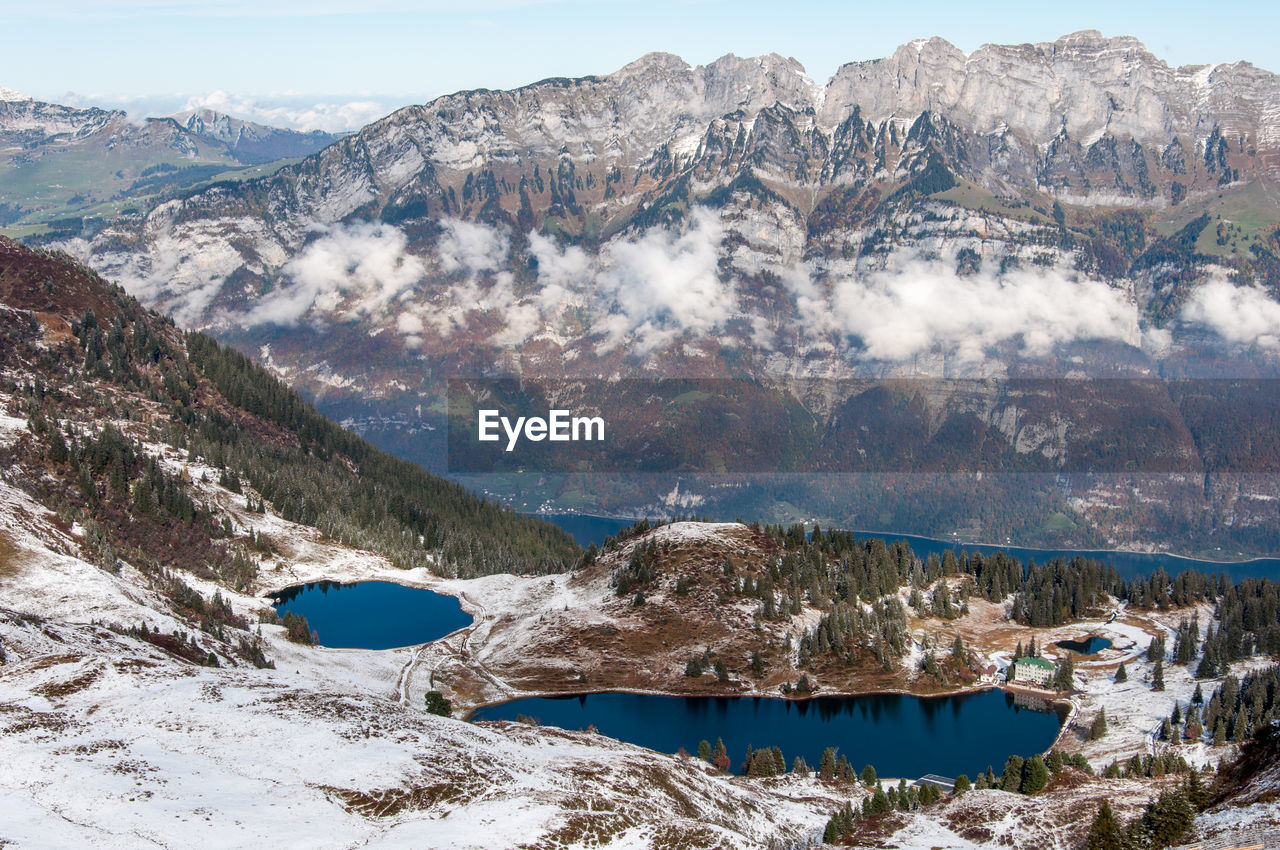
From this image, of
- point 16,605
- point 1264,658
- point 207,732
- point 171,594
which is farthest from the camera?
point 1264,658

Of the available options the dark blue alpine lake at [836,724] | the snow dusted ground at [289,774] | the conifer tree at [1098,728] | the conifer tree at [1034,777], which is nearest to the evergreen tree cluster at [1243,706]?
the conifer tree at [1098,728]

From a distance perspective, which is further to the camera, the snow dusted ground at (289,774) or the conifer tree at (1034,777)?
the conifer tree at (1034,777)

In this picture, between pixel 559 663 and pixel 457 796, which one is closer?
pixel 457 796

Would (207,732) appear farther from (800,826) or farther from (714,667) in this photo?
(714,667)

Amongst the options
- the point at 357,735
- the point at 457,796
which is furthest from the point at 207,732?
the point at 457,796

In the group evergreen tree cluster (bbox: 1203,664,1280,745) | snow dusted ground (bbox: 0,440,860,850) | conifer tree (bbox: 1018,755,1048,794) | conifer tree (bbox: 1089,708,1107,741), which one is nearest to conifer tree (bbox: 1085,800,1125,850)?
conifer tree (bbox: 1018,755,1048,794)

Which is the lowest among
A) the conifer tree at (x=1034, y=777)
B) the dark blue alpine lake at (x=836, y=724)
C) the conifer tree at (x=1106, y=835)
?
the dark blue alpine lake at (x=836, y=724)

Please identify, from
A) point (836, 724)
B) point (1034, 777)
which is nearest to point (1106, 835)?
point (1034, 777)

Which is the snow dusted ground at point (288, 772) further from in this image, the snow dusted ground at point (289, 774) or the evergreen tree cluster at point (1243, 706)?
the evergreen tree cluster at point (1243, 706)

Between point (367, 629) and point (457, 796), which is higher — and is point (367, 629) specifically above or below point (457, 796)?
below
